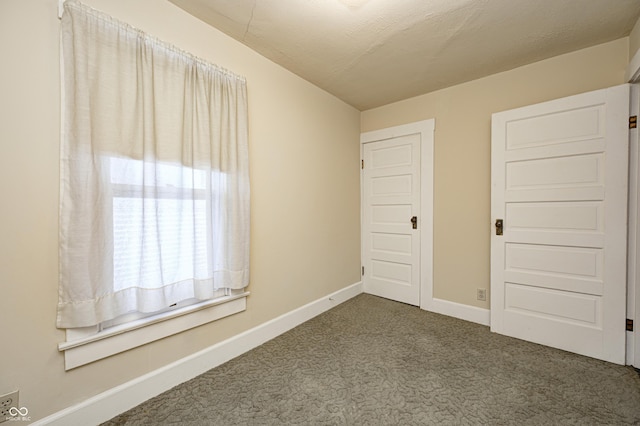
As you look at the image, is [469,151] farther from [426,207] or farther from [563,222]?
[563,222]

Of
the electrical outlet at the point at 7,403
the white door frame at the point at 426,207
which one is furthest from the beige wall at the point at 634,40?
the electrical outlet at the point at 7,403

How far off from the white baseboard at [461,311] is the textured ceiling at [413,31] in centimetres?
245

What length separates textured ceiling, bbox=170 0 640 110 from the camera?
5.57 feet

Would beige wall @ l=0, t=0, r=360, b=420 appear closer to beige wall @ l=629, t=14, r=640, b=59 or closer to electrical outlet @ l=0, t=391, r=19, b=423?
electrical outlet @ l=0, t=391, r=19, b=423

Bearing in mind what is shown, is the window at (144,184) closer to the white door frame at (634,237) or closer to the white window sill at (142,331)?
the white window sill at (142,331)

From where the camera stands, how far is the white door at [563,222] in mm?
1956

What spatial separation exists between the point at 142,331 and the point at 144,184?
2.97 feet

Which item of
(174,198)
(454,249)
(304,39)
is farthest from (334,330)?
(304,39)

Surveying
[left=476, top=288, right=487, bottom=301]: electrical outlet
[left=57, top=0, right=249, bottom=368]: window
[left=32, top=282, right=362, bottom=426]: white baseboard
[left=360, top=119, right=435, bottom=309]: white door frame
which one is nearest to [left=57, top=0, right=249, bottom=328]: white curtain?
[left=57, top=0, right=249, bottom=368]: window

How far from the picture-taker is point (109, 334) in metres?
1.41

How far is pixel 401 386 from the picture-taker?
170cm

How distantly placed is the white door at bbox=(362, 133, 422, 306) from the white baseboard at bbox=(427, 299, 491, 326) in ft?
0.72

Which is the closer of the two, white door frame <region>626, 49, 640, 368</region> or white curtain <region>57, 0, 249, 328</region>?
white curtain <region>57, 0, 249, 328</region>

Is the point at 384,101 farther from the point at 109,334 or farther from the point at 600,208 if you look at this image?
the point at 109,334
